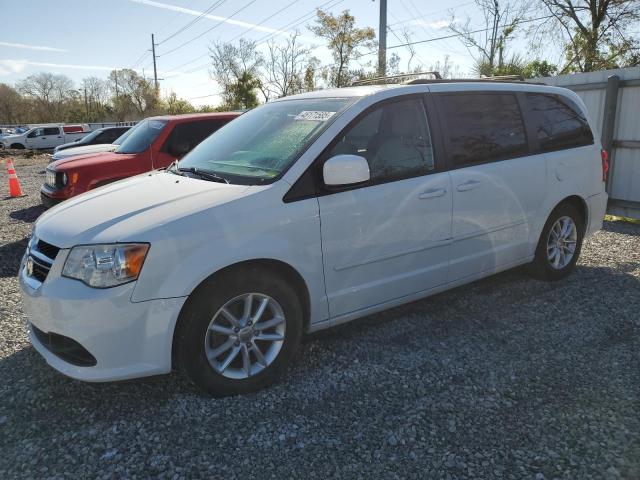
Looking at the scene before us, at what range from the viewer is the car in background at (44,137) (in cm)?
3228

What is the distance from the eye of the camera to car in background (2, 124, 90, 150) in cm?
3228

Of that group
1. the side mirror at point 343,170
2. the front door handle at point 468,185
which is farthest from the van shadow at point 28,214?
the front door handle at point 468,185

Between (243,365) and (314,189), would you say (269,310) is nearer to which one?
(243,365)

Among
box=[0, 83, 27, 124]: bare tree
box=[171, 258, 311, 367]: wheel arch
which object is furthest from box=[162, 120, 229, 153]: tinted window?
box=[0, 83, 27, 124]: bare tree

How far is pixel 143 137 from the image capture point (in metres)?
7.70

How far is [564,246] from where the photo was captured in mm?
4949

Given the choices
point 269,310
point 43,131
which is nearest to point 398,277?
point 269,310

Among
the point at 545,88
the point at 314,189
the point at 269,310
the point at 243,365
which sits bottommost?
the point at 243,365

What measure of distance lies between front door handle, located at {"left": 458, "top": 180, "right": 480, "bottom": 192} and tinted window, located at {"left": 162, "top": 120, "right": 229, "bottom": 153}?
188 inches

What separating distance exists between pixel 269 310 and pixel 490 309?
216cm

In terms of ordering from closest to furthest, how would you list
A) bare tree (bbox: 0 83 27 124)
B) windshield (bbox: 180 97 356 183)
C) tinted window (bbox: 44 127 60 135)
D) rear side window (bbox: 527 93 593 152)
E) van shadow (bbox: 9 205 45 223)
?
windshield (bbox: 180 97 356 183) < rear side window (bbox: 527 93 593 152) < van shadow (bbox: 9 205 45 223) < tinted window (bbox: 44 127 60 135) < bare tree (bbox: 0 83 27 124)

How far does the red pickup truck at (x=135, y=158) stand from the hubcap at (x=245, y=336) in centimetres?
474

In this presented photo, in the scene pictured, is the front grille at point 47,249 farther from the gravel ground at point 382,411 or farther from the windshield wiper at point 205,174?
the windshield wiper at point 205,174

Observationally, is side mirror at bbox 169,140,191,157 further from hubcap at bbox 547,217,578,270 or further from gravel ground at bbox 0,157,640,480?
hubcap at bbox 547,217,578,270
